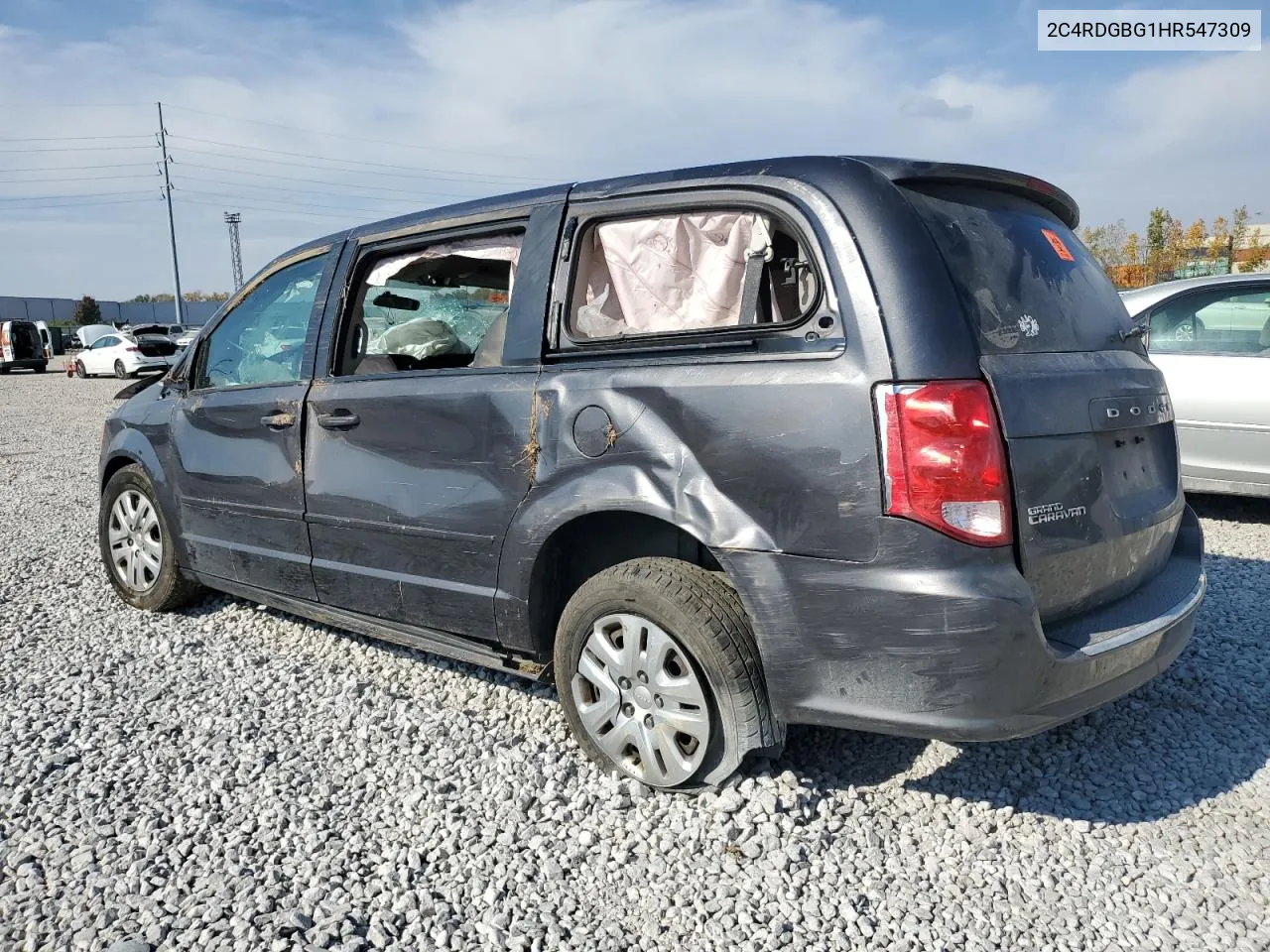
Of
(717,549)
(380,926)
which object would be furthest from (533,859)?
(717,549)

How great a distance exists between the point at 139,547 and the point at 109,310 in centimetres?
7521

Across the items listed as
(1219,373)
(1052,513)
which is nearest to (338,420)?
(1052,513)

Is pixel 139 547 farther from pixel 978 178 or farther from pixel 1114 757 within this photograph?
pixel 1114 757

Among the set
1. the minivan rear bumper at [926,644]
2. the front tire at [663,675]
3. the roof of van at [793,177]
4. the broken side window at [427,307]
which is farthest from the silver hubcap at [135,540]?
the minivan rear bumper at [926,644]

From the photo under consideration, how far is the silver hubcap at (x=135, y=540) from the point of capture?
494 centimetres

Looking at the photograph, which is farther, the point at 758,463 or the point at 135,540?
the point at 135,540

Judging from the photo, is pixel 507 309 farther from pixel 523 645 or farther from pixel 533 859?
pixel 533 859

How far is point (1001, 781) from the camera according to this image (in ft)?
10.2

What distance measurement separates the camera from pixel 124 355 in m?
28.7

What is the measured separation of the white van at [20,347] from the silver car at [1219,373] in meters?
34.8

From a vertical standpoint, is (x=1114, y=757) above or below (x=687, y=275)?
below

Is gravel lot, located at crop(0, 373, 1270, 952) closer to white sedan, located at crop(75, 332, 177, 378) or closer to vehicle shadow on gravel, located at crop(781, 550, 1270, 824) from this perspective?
vehicle shadow on gravel, located at crop(781, 550, 1270, 824)

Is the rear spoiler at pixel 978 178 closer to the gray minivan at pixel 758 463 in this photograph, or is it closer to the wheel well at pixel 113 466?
the gray minivan at pixel 758 463

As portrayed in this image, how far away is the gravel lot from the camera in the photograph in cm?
243
